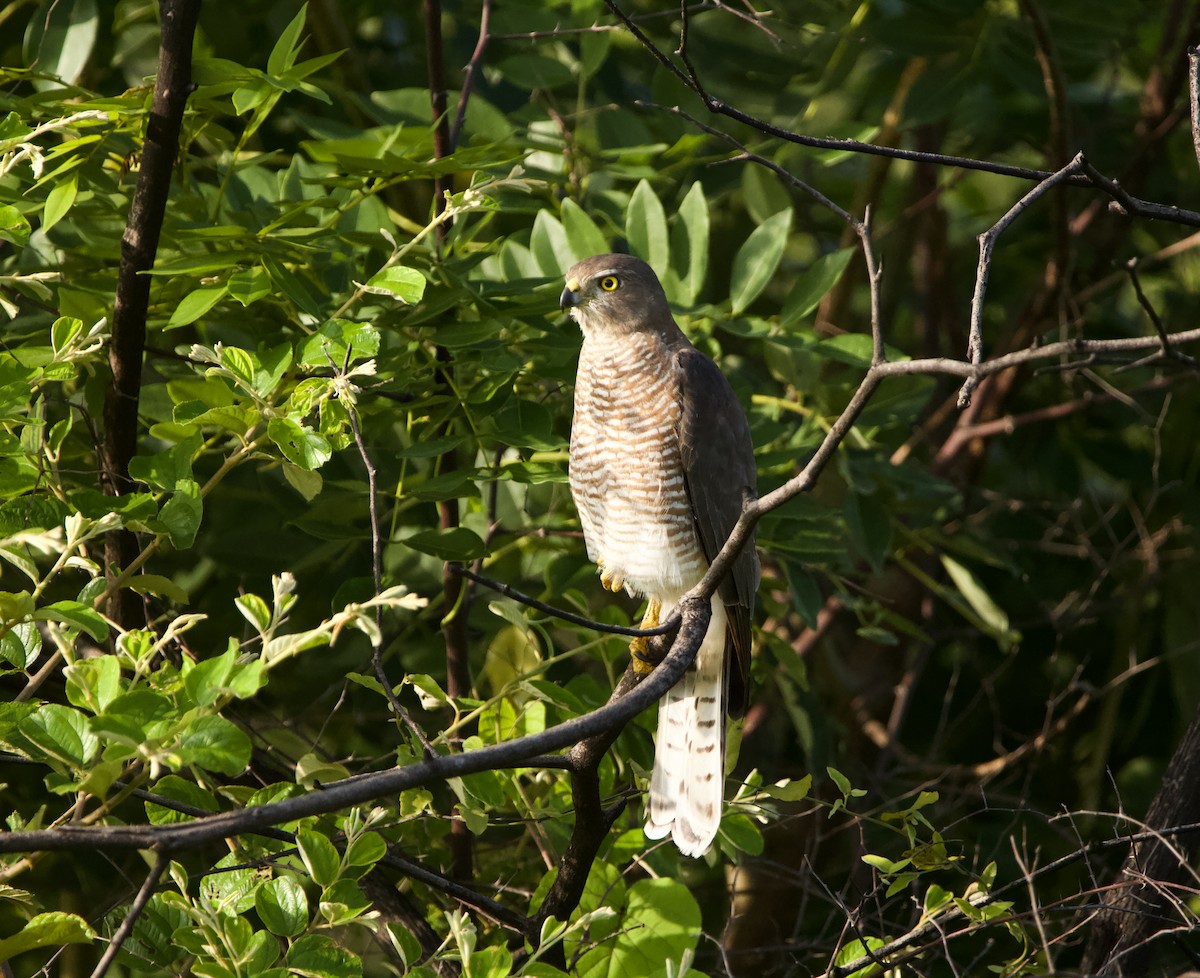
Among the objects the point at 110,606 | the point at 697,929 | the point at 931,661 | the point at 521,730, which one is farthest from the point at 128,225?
the point at 931,661

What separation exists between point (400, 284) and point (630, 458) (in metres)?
1.21

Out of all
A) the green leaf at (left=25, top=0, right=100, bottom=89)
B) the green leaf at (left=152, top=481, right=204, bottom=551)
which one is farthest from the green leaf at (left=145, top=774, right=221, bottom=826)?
the green leaf at (left=25, top=0, right=100, bottom=89)

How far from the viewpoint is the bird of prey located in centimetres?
354

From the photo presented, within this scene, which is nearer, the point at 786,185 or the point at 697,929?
the point at 697,929

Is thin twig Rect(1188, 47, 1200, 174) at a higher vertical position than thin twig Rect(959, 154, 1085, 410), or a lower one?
higher

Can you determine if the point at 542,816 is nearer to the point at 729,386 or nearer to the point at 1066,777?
the point at 729,386

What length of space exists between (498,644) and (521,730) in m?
0.72

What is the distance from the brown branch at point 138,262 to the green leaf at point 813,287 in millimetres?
1601

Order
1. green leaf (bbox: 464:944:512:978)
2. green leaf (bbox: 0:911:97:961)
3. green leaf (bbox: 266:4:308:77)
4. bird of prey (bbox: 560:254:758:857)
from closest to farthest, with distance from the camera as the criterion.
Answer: green leaf (bbox: 0:911:97:961) → green leaf (bbox: 464:944:512:978) → green leaf (bbox: 266:4:308:77) → bird of prey (bbox: 560:254:758:857)

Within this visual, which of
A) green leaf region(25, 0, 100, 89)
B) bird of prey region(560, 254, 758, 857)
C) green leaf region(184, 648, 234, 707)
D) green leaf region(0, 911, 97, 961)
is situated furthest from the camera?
bird of prey region(560, 254, 758, 857)

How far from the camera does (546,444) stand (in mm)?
3029

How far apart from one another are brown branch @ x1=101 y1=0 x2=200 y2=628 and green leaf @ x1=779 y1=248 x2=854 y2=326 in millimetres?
1601

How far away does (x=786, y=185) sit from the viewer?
15.3 feet

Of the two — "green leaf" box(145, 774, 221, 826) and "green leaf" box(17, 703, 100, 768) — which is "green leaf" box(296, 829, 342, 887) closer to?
"green leaf" box(145, 774, 221, 826)
